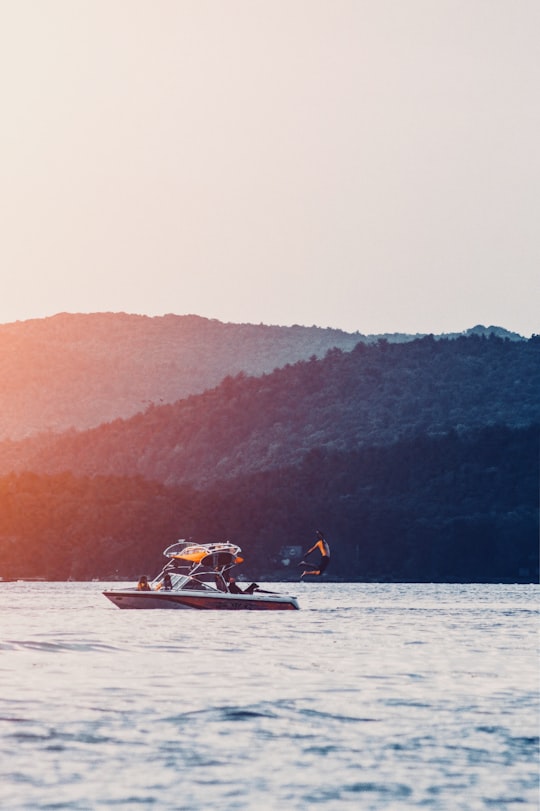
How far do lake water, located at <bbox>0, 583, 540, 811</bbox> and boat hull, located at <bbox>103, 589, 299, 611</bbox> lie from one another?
16.5 metres

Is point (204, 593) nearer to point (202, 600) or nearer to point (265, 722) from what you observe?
point (202, 600)

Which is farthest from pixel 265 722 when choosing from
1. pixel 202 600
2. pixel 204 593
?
pixel 202 600

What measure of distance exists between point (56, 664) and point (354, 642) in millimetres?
18231

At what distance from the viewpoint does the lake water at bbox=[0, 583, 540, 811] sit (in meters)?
27.0

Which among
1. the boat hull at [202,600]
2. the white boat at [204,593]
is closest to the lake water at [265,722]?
the boat hull at [202,600]

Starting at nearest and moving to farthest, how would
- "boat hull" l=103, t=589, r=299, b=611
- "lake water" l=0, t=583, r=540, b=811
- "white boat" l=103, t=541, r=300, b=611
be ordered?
"lake water" l=0, t=583, r=540, b=811 → "boat hull" l=103, t=589, r=299, b=611 → "white boat" l=103, t=541, r=300, b=611

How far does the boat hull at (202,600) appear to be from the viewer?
→ 83.8 meters

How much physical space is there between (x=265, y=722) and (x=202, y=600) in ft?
159

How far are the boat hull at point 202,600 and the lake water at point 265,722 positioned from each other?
16524mm

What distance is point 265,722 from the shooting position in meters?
35.5

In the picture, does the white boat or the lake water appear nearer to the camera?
the lake water

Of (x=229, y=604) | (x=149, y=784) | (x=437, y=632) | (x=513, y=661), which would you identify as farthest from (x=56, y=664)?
(x=229, y=604)

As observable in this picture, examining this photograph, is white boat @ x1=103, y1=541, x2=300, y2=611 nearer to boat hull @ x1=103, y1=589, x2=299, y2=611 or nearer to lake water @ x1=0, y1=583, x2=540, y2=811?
boat hull @ x1=103, y1=589, x2=299, y2=611

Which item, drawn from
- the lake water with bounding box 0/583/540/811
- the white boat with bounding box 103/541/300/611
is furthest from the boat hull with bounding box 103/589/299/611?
the lake water with bounding box 0/583/540/811
